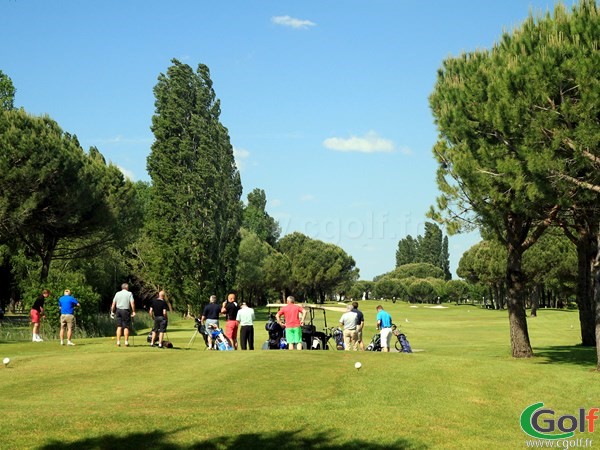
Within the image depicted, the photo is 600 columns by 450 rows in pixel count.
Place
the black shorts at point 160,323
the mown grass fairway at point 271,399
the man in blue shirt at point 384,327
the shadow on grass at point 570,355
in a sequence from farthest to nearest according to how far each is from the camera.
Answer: the shadow on grass at point 570,355 < the man in blue shirt at point 384,327 < the black shorts at point 160,323 < the mown grass fairway at point 271,399

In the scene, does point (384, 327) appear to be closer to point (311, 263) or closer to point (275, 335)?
Answer: point (275, 335)

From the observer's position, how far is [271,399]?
1499cm

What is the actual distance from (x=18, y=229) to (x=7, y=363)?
27.6 metres

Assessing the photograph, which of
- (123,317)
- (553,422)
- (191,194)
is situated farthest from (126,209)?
(553,422)

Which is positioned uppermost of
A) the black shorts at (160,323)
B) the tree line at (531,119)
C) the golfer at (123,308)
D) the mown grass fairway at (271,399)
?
the tree line at (531,119)

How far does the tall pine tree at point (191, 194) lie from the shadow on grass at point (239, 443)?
4978cm

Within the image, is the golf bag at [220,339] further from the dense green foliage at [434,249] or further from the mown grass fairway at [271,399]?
the dense green foliage at [434,249]

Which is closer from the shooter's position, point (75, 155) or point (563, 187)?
point (563, 187)

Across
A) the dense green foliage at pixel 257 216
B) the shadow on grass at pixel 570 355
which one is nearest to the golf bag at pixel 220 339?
the shadow on grass at pixel 570 355

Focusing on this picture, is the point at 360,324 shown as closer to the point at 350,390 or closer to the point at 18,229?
the point at 350,390

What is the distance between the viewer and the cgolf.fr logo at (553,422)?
13.3m

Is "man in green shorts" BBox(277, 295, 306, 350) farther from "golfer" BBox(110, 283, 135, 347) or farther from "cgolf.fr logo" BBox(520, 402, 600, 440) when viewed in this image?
"cgolf.fr logo" BBox(520, 402, 600, 440)

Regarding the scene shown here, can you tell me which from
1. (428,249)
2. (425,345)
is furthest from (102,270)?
(428,249)

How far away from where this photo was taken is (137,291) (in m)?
75.8
